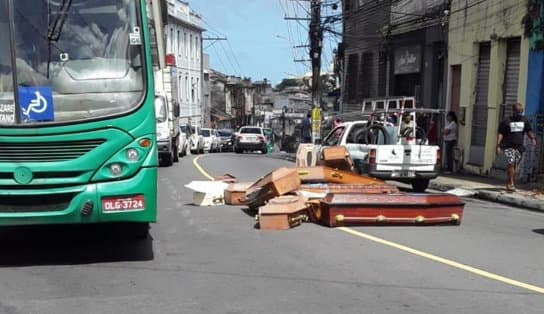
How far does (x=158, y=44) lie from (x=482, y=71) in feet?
42.6

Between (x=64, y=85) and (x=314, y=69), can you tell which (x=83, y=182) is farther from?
(x=314, y=69)

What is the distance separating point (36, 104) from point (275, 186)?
4.56 meters

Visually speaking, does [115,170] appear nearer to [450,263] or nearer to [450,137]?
[450,263]

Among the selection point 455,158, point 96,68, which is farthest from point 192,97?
point 96,68

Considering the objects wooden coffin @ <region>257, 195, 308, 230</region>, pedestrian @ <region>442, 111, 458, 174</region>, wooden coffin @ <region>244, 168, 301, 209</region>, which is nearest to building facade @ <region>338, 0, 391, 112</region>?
pedestrian @ <region>442, 111, 458, 174</region>

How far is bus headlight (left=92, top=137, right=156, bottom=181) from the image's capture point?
6.58 m

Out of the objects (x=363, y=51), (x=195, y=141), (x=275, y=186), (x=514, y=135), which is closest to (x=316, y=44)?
(x=363, y=51)

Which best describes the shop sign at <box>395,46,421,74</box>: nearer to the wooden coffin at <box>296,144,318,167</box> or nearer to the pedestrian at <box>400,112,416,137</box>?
the pedestrian at <box>400,112,416,137</box>

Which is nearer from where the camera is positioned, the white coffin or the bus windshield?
the bus windshield

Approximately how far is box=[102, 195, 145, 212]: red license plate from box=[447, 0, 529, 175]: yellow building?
12538 mm

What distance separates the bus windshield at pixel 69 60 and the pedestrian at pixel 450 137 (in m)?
13.9

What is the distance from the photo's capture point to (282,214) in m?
9.28

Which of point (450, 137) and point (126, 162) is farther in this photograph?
point (450, 137)

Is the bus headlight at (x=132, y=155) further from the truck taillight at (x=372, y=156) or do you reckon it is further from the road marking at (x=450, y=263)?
the truck taillight at (x=372, y=156)
